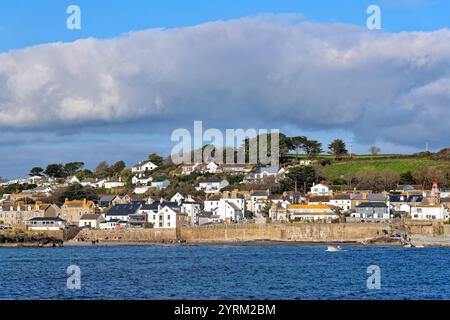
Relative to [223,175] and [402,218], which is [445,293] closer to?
[402,218]

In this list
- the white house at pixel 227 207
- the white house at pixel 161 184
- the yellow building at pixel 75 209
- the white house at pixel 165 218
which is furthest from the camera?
the white house at pixel 161 184

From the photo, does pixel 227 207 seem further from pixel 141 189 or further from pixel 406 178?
pixel 141 189

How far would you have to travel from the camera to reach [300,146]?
126 m

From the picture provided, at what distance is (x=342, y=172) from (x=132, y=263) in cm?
6354

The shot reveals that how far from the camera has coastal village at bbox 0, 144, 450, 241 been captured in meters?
85.4

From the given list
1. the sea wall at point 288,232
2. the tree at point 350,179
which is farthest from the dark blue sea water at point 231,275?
the tree at point 350,179

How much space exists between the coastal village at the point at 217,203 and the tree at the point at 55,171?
1714 cm

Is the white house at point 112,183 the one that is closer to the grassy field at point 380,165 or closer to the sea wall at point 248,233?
the grassy field at point 380,165

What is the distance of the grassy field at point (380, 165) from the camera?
109625 mm

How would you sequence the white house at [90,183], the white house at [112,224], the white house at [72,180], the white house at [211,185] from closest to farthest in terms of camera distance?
the white house at [112,224], the white house at [211,185], the white house at [90,183], the white house at [72,180]

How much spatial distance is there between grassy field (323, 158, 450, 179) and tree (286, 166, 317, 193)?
19.9 feet

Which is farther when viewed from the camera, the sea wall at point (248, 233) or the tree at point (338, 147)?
the tree at point (338, 147)

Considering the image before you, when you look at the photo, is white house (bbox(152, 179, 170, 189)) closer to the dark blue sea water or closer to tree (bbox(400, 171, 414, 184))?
tree (bbox(400, 171, 414, 184))
